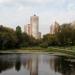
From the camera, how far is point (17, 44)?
9344cm

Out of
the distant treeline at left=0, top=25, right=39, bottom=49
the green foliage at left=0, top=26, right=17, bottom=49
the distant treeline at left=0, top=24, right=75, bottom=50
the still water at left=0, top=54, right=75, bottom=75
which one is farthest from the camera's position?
the distant treeline at left=0, top=24, right=75, bottom=50

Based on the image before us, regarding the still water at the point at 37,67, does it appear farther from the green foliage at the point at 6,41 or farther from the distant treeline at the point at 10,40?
the distant treeline at the point at 10,40

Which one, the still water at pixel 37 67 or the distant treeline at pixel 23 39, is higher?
the distant treeline at pixel 23 39

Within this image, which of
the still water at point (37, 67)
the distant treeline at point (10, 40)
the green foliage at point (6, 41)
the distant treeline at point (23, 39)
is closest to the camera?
the still water at point (37, 67)

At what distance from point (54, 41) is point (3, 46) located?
2428 cm

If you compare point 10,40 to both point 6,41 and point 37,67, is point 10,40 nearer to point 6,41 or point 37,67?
point 6,41

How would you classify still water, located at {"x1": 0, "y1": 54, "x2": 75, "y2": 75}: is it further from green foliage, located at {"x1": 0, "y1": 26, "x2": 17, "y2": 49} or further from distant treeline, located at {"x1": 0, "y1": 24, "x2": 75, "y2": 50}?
distant treeline, located at {"x1": 0, "y1": 24, "x2": 75, "y2": 50}

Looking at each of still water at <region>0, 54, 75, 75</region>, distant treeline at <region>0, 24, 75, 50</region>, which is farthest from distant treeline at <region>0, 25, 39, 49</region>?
still water at <region>0, 54, 75, 75</region>

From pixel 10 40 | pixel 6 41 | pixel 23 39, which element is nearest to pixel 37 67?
pixel 6 41

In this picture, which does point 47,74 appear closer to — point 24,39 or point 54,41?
point 54,41

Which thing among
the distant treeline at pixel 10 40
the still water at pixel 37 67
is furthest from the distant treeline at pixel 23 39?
the still water at pixel 37 67

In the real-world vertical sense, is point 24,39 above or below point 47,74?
above

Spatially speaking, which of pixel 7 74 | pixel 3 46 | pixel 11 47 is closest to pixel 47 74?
pixel 7 74

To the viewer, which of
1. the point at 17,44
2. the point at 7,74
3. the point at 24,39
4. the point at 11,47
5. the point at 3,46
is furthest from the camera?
the point at 24,39
